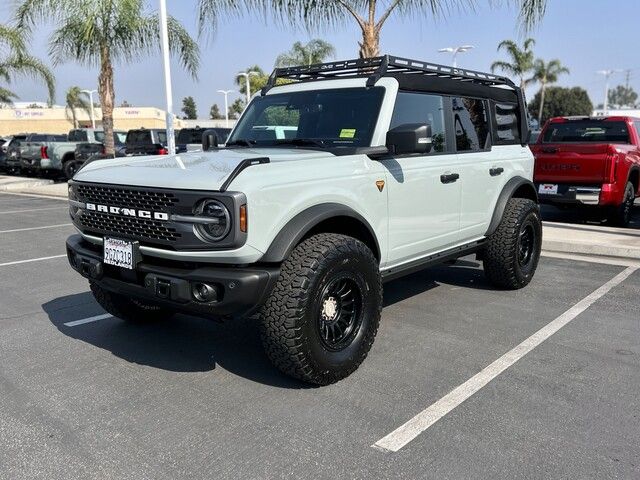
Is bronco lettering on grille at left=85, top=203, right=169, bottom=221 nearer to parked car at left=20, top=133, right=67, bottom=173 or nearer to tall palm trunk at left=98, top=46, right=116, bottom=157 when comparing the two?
tall palm trunk at left=98, top=46, right=116, bottom=157

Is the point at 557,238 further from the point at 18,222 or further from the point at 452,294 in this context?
the point at 18,222

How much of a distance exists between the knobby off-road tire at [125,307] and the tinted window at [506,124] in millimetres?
3491

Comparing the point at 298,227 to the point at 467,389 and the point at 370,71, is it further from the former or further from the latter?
the point at 370,71

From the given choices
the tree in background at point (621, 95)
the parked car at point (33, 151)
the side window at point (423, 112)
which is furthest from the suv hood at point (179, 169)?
the tree in background at point (621, 95)

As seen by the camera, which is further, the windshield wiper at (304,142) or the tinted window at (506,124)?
the tinted window at (506,124)

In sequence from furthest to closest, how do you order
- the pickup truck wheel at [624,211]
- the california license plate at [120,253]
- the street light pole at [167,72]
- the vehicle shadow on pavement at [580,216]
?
the street light pole at [167,72] < the vehicle shadow on pavement at [580,216] < the pickup truck wheel at [624,211] < the california license plate at [120,253]

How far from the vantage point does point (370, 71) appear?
15.1 feet

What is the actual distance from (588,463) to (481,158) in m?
2.95

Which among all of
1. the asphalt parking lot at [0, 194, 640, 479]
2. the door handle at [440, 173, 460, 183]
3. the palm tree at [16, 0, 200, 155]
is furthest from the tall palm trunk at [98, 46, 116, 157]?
the door handle at [440, 173, 460, 183]

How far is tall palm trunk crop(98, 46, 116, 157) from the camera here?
15.2m

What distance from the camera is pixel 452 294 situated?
18.5 ft

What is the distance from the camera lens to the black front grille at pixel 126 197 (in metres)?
3.23

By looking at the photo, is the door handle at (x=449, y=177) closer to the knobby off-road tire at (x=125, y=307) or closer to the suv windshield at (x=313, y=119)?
the suv windshield at (x=313, y=119)

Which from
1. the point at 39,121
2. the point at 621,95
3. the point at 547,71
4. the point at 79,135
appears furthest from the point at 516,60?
the point at 621,95
